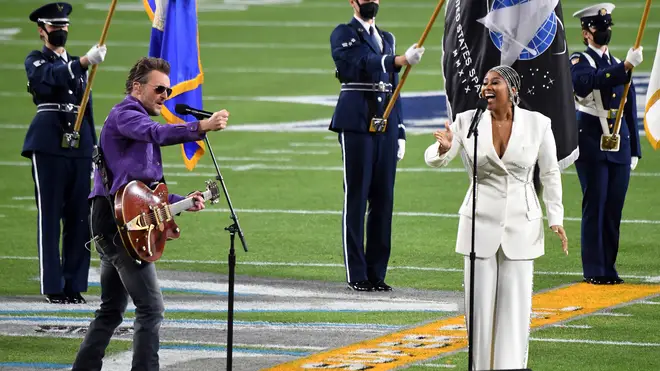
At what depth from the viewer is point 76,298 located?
11602 mm

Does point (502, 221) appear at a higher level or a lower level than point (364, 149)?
higher

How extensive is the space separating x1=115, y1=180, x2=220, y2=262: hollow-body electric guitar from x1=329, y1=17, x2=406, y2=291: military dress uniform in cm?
383

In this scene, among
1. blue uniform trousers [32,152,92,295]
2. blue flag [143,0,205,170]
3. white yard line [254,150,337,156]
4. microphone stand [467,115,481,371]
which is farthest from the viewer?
white yard line [254,150,337,156]

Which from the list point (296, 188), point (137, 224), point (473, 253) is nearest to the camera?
point (473, 253)

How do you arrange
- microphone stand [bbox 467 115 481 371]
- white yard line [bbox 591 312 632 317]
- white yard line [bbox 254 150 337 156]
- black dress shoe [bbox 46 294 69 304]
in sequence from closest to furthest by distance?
microphone stand [bbox 467 115 481 371] < white yard line [bbox 591 312 632 317] < black dress shoe [bbox 46 294 69 304] < white yard line [bbox 254 150 337 156]

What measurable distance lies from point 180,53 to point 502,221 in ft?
10.4

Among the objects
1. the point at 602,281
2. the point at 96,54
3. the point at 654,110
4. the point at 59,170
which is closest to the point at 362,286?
the point at 602,281

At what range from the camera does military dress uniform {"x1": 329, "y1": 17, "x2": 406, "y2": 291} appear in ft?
39.7

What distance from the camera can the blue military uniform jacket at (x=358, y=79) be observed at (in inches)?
476

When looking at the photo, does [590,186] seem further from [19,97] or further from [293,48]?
[293,48]

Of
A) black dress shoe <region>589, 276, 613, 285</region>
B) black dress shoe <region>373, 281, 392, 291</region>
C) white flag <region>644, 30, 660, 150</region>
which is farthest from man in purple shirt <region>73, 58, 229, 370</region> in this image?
black dress shoe <region>589, 276, 613, 285</region>

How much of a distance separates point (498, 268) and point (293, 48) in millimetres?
18976

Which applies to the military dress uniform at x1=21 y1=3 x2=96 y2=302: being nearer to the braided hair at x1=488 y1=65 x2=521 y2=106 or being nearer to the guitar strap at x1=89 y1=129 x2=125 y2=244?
the guitar strap at x1=89 y1=129 x2=125 y2=244

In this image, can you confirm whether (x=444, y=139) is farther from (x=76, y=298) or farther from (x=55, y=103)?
(x=55, y=103)
